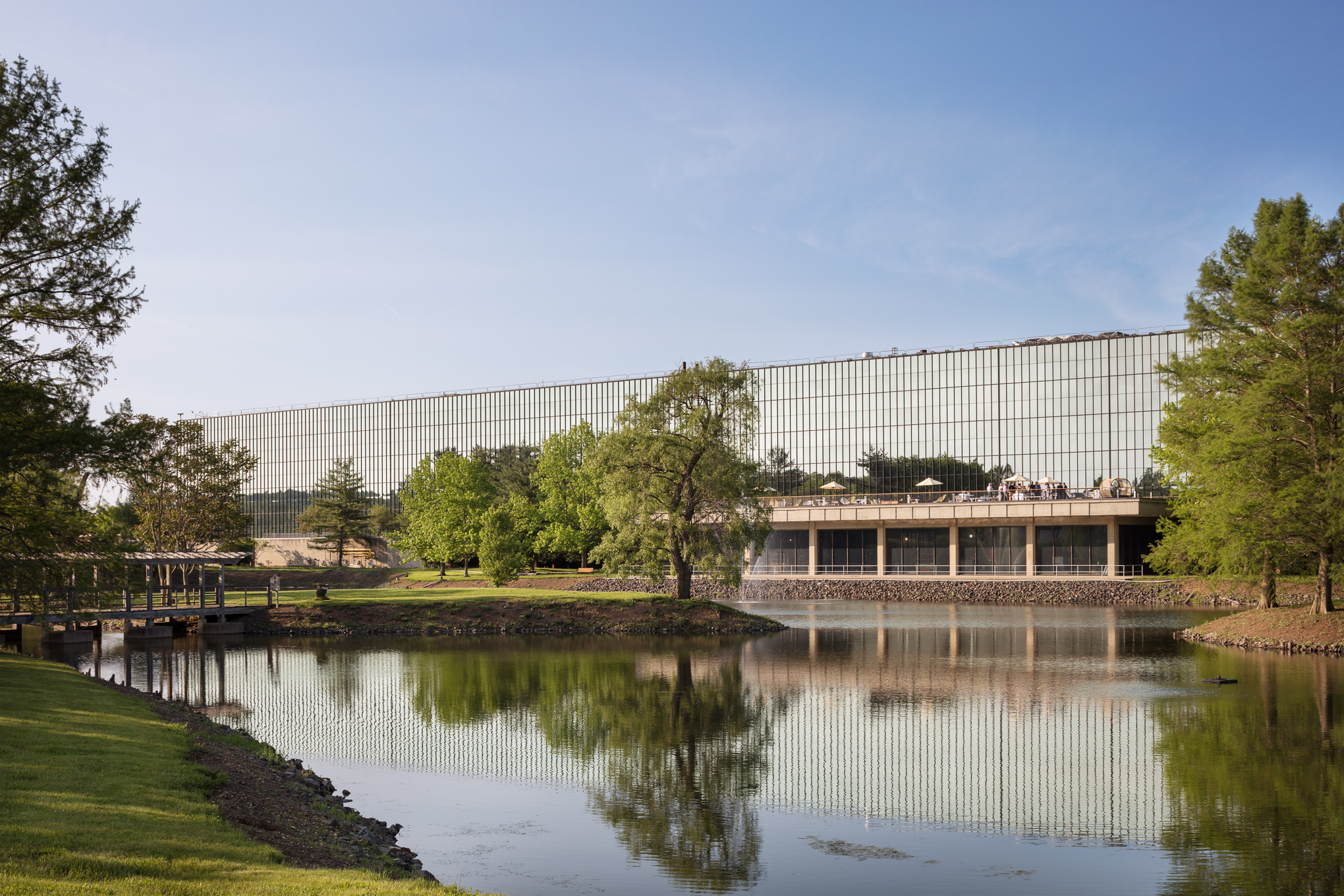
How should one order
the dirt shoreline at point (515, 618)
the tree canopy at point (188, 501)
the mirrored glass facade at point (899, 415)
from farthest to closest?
1. the mirrored glass facade at point (899, 415)
2. the tree canopy at point (188, 501)
3. the dirt shoreline at point (515, 618)

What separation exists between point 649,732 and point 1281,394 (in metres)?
26.8

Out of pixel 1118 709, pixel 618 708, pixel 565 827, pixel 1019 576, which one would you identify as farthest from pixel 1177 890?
pixel 1019 576

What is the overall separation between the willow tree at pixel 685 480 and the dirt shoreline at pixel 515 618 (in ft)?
5.58

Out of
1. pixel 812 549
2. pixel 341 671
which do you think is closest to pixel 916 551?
pixel 812 549

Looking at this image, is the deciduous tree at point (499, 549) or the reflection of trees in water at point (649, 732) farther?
the deciduous tree at point (499, 549)

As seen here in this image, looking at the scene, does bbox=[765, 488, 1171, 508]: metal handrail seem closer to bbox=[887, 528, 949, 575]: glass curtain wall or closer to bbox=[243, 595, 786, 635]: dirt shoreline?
bbox=[887, 528, 949, 575]: glass curtain wall

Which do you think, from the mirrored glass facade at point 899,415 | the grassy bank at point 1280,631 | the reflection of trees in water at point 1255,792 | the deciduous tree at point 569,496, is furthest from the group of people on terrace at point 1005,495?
the reflection of trees in water at point 1255,792

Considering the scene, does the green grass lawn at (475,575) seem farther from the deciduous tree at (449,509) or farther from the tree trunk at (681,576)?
the tree trunk at (681,576)

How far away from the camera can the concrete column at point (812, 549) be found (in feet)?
286

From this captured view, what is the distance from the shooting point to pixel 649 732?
864 inches

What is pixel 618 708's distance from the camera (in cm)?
2511

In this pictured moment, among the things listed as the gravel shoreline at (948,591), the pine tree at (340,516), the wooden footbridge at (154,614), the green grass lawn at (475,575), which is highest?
the pine tree at (340,516)

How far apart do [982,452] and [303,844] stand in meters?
94.9

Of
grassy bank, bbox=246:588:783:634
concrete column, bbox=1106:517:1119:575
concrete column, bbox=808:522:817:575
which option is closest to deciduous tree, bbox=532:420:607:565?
concrete column, bbox=808:522:817:575
